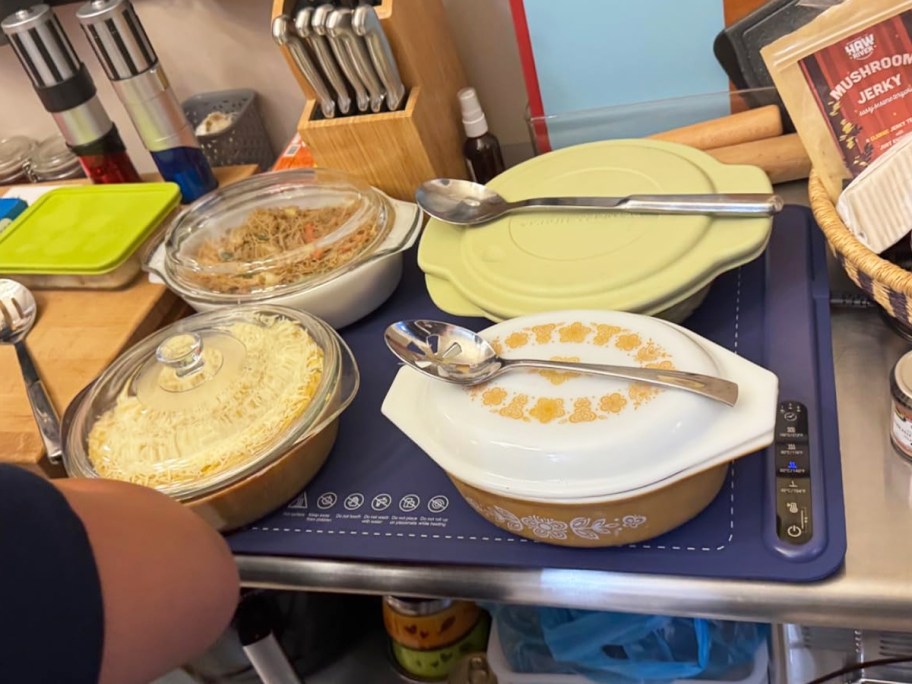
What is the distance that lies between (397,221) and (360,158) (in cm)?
9

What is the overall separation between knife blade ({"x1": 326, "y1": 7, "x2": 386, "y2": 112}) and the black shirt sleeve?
52cm

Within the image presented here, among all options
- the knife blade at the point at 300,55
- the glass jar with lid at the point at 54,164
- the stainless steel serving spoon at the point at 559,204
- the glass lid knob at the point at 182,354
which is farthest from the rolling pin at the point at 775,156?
the glass jar with lid at the point at 54,164

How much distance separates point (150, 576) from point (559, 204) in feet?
1.54

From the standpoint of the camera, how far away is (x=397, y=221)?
842 millimetres

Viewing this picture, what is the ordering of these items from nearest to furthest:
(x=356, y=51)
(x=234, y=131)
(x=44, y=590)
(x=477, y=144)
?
1. (x=44, y=590)
2. (x=356, y=51)
3. (x=477, y=144)
4. (x=234, y=131)

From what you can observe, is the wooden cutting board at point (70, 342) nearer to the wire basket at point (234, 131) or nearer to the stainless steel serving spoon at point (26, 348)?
the stainless steel serving spoon at point (26, 348)

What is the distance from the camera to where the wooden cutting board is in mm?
764

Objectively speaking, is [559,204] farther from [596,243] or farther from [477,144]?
[477,144]

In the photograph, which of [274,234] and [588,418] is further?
[274,234]

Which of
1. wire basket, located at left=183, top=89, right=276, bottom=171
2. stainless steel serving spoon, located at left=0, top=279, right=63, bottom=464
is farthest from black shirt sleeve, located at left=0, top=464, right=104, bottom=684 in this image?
wire basket, located at left=183, top=89, right=276, bottom=171

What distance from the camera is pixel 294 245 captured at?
84 cm

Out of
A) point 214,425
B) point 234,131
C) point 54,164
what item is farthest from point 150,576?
point 54,164

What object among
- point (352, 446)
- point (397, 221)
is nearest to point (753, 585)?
point (352, 446)

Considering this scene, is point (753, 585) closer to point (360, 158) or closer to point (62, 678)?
point (62, 678)
